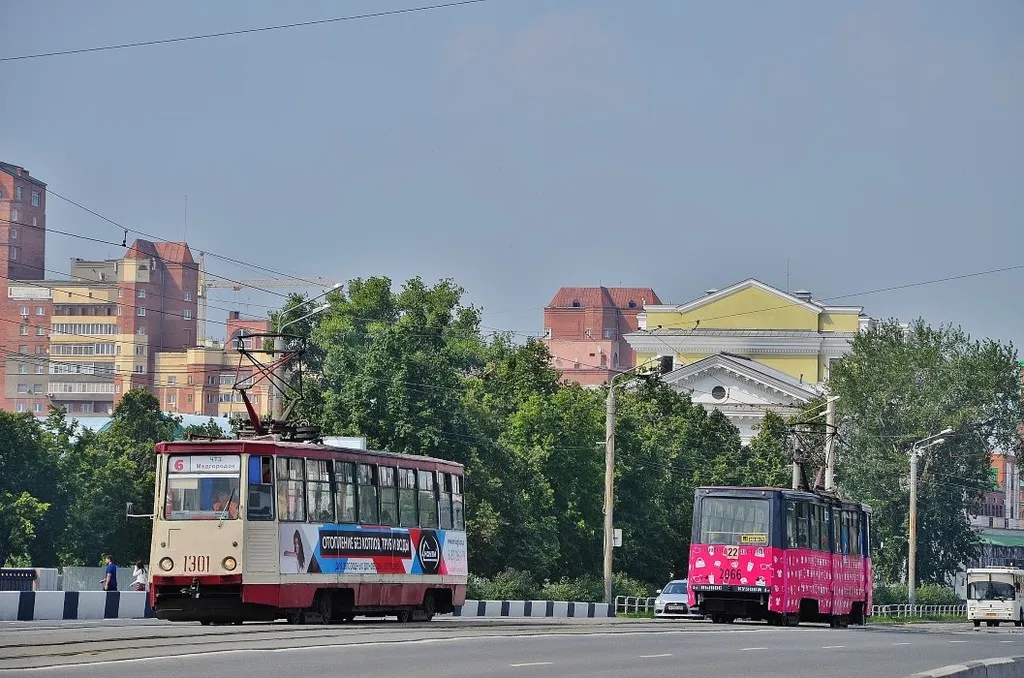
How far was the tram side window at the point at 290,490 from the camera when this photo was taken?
30.5 meters

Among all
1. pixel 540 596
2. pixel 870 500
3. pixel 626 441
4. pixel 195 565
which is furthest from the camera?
pixel 870 500

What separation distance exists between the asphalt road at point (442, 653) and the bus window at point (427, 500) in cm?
497

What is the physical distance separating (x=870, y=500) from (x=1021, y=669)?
6906cm

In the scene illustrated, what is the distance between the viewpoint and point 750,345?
376 feet

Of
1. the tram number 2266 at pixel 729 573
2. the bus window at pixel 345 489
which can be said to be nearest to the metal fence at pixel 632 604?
the tram number 2266 at pixel 729 573

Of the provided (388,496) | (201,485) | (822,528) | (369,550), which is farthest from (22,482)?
(201,485)

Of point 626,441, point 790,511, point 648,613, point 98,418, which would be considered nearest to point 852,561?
point 790,511

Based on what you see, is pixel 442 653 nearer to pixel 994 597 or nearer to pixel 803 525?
pixel 803 525

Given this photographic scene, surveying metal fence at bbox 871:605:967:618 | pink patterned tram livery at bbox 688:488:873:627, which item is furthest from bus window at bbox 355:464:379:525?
metal fence at bbox 871:605:967:618

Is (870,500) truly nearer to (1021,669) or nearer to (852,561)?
(852,561)

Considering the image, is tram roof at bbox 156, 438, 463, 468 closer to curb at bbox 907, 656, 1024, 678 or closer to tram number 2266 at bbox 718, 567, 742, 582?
curb at bbox 907, 656, 1024, 678

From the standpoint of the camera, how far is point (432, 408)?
61281 mm

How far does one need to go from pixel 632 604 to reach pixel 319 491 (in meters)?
33.3

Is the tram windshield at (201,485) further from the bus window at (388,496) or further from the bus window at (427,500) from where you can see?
the bus window at (427,500)
